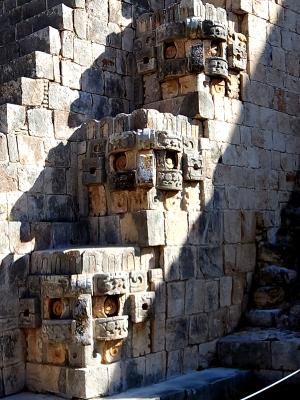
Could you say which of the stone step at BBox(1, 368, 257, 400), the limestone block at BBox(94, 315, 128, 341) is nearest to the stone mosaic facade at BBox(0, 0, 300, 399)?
the limestone block at BBox(94, 315, 128, 341)

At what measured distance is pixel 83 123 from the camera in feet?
30.5

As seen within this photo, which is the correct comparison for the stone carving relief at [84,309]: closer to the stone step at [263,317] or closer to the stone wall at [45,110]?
the stone wall at [45,110]

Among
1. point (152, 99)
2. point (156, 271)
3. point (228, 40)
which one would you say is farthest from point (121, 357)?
point (228, 40)

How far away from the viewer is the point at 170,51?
31.8 ft

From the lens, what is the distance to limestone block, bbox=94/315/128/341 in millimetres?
7586

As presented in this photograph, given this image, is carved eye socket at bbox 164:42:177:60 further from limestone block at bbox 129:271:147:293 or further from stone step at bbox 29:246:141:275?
limestone block at bbox 129:271:147:293

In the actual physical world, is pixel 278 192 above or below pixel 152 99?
below

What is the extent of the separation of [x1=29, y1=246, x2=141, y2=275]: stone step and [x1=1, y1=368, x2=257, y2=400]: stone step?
140 cm

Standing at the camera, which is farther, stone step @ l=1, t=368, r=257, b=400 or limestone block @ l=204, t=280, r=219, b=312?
limestone block @ l=204, t=280, r=219, b=312

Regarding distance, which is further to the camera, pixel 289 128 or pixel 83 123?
pixel 289 128

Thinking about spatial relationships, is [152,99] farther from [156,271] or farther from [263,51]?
[156,271]

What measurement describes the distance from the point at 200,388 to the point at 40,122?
12.6ft

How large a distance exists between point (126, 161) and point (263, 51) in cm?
338

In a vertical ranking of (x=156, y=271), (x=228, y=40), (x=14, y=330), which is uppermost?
(x=228, y=40)
